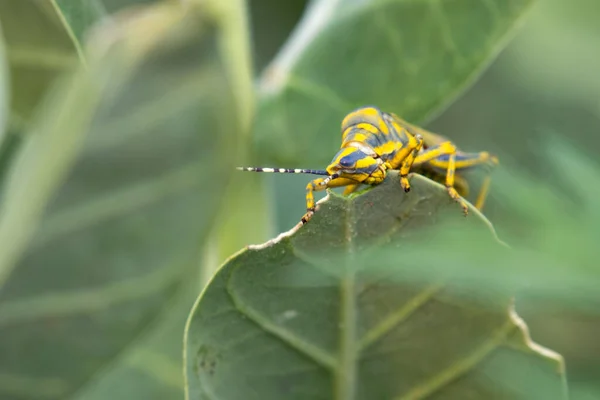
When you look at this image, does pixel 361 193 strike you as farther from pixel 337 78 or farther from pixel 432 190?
pixel 337 78

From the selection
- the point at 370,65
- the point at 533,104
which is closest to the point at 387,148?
the point at 370,65

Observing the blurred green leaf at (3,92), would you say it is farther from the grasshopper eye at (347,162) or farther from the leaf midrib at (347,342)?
the leaf midrib at (347,342)

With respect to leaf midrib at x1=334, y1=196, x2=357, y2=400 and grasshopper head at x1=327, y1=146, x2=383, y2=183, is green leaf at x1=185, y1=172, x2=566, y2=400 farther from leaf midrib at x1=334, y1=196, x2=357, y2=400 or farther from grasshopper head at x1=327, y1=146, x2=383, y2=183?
grasshopper head at x1=327, y1=146, x2=383, y2=183

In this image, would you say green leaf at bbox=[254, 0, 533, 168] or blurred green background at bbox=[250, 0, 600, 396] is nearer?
blurred green background at bbox=[250, 0, 600, 396]

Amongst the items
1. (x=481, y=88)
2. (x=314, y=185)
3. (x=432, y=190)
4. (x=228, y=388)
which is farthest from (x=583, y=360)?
(x=481, y=88)

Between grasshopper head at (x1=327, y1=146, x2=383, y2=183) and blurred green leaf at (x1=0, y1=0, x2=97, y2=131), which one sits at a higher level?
blurred green leaf at (x1=0, y1=0, x2=97, y2=131)

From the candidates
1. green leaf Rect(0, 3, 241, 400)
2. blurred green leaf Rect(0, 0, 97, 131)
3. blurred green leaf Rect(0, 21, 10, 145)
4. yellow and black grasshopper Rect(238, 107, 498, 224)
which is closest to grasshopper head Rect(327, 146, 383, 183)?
yellow and black grasshopper Rect(238, 107, 498, 224)

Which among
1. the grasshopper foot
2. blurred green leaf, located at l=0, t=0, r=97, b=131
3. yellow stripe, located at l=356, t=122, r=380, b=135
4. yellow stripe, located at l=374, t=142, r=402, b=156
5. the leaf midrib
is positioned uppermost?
blurred green leaf, located at l=0, t=0, r=97, b=131
